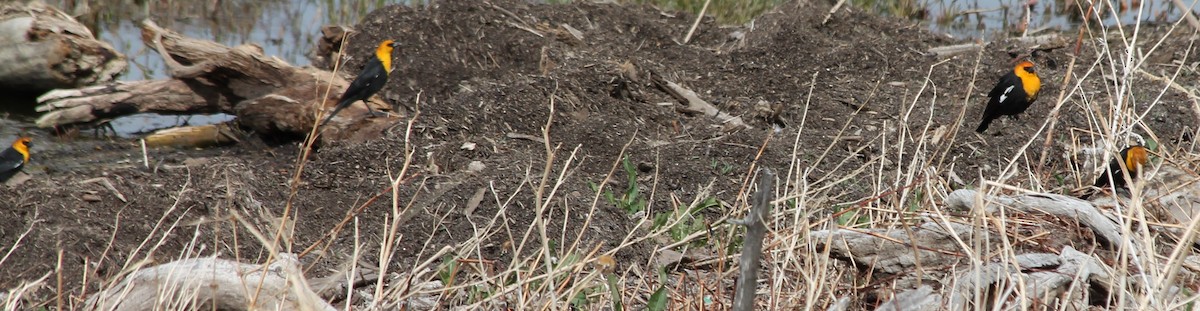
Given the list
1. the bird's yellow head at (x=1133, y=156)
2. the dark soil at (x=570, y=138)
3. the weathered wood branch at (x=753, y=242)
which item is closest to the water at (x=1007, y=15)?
the dark soil at (x=570, y=138)

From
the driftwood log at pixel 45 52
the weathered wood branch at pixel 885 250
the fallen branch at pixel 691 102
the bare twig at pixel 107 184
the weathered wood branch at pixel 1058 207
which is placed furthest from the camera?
the driftwood log at pixel 45 52

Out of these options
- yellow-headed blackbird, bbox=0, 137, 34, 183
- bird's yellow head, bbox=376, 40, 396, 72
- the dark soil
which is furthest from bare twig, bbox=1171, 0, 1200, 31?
yellow-headed blackbird, bbox=0, 137, 34, 183

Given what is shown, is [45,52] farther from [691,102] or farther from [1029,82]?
[1029,82]

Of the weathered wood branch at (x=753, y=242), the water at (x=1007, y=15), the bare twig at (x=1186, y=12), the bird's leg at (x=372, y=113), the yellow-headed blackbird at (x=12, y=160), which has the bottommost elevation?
the water at (x=1007, y=15)

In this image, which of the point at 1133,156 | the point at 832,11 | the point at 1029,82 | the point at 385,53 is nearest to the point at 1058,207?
the point at 1133,156

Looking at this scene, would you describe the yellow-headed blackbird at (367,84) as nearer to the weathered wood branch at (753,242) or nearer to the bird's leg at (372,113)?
the bird's leg at (372,113)

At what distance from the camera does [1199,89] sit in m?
6.14

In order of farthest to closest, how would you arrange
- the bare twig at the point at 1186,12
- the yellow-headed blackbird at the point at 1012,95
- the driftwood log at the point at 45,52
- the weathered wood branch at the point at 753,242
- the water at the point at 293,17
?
the water at the point at 293,17 < the driftwood log at the point at 45,52 < the yellow-headed blackbird at the point at 1012,95 < the weathered wood branch at the point at 753,242 < the bare twig at the point at 1186,12

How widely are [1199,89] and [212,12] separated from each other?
6.97 meters

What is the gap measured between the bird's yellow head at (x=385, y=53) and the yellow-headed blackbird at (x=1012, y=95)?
3.04m

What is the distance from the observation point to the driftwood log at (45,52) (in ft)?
20.5

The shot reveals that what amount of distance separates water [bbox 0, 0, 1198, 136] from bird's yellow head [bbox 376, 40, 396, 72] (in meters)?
1.70

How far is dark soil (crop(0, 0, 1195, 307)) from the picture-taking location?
12.4 feet

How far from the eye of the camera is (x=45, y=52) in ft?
20.5
